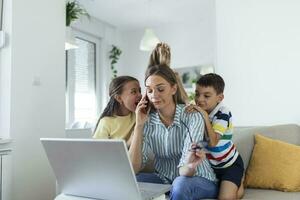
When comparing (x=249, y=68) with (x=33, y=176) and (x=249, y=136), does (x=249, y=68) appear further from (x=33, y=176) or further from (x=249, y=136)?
(x=33, y=176)

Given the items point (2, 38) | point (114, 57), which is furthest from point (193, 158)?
point (114, 57)

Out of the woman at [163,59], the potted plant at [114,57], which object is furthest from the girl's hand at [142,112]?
the potted plant at [114,57]

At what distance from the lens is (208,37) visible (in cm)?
460

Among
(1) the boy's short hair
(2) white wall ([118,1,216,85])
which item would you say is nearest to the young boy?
(1) the boy's short hair

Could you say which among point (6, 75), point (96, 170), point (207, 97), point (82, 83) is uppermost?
point (82, 83)

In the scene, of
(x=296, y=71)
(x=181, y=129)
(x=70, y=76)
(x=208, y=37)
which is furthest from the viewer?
(x=208, y=37)

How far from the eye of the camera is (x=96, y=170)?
3.39 ft

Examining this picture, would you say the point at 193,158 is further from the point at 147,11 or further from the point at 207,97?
the point at 147,11

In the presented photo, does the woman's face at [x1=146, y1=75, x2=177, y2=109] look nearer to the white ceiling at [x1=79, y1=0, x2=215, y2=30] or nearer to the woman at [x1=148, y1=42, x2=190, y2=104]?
the woman at [x1=148, y1=42, x2=190, y2=104]

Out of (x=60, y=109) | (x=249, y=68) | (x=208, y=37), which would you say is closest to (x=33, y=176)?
(x=60, y=109)

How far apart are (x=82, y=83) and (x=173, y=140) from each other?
3.09 metres

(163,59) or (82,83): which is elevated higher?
(82,83)

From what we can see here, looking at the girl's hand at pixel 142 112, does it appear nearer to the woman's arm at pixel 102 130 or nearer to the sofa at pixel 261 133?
the woman's arm at pixel 102 130

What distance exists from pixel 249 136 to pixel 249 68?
65cm
